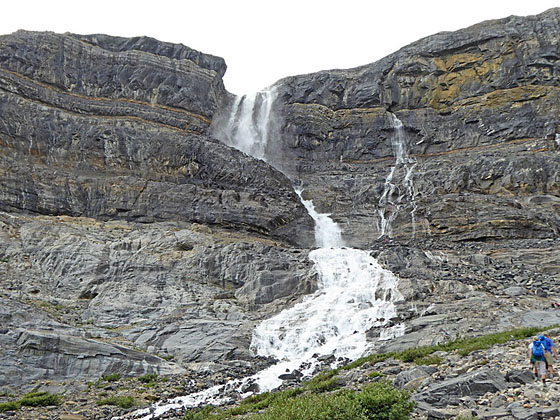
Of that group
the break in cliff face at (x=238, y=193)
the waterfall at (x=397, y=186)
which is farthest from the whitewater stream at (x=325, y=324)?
the waterfall at (x=397, y=186)

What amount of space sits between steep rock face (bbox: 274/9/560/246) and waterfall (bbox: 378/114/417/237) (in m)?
0.19

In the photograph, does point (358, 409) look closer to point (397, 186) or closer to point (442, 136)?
point (397, 186)

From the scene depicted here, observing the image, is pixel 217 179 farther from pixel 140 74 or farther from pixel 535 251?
pixel 535 251

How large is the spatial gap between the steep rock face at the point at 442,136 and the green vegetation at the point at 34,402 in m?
33.6

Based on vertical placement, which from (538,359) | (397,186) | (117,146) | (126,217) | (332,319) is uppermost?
(117,146)

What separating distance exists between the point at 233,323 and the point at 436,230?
23372mm

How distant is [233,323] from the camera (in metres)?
27.8

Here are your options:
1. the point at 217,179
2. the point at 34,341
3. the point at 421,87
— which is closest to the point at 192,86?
the point at 217,179

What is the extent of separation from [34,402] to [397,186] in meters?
43.8

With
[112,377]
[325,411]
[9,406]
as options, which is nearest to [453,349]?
[325,411]

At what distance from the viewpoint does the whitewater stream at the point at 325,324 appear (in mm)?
19969

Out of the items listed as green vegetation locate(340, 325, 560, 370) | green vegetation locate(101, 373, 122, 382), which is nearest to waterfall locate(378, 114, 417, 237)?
green vegetation locate(340, 325, 560, 370)

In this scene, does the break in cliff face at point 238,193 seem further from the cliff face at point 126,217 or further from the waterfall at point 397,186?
the waterfall at point 397,186

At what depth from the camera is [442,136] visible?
59.4 meters
